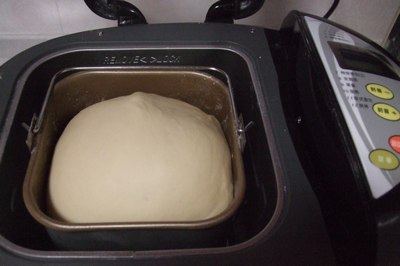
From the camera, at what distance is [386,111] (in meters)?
0.49

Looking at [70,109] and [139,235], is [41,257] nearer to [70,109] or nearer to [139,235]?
[139,235]

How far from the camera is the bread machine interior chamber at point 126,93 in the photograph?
50 centimetres

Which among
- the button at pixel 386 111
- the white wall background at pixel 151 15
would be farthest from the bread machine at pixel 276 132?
the white wall background at pixel 151 15

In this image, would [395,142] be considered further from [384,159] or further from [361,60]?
[361,60]

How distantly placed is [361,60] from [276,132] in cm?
17

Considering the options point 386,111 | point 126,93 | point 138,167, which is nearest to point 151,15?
point 126,93

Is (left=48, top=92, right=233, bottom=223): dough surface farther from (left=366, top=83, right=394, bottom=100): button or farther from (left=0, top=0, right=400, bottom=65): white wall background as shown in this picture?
(left=0, top=0, right=400, bottom=65): white wall background

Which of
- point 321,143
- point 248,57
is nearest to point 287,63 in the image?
point 248,57

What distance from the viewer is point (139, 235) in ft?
1.54

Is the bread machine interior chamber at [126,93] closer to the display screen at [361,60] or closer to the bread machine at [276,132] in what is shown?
the bread machine at [276,132]

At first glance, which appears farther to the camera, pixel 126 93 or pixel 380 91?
pixel 126 93

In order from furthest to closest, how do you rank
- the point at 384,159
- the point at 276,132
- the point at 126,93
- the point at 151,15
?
1. the point at 151,15
2. the point at 126,93
3. the point at 276,132
4. the point at 384,159

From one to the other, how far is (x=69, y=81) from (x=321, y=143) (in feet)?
1.39

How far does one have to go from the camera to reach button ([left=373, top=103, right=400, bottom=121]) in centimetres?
49
